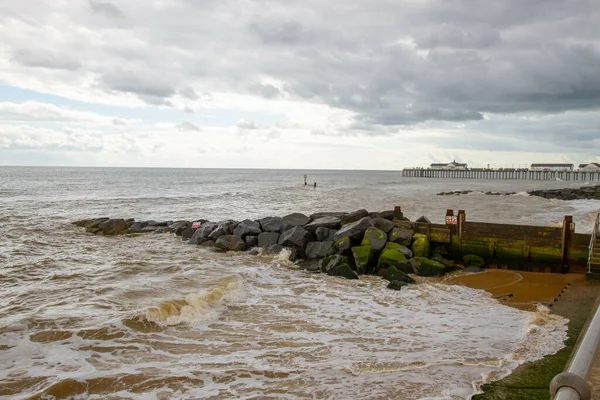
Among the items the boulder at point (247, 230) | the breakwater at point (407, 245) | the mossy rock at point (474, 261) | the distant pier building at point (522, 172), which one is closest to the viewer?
the breakwater at point (407, 245)

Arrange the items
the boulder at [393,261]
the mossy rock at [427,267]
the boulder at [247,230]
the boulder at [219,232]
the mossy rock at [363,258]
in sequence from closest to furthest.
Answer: the mossy rock at [427,267] < the boulder at [393,261] < the mossy rock at [363,258] < the boulder at [247,230] < the boulder at [219,232]

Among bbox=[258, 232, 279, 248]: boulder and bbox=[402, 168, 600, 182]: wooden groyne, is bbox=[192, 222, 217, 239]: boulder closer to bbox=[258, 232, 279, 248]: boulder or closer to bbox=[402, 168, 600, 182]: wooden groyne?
bbox=[258, 232, 279, 248]: boulder

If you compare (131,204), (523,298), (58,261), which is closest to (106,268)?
(58,261)

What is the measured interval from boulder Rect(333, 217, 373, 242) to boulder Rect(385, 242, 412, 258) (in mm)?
1373

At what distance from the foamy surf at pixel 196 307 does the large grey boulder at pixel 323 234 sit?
5.99 meters

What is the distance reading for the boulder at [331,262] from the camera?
14266 millimetres

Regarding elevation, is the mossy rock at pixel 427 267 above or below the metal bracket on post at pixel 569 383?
below

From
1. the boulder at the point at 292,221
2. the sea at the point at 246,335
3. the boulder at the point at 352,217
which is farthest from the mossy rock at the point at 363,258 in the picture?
the boulder at the point at 292,221

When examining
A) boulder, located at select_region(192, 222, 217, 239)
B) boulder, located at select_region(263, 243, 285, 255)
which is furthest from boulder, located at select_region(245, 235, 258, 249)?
boulder, located at select_region(192, 222, 217, 239)

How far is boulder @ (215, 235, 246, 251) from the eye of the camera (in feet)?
60.1

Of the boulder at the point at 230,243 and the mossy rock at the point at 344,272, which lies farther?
the boulder at the point at 230,243

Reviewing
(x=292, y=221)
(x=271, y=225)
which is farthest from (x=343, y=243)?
(x=271, y=225)

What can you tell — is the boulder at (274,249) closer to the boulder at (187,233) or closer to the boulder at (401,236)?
the boulder at (401,236)

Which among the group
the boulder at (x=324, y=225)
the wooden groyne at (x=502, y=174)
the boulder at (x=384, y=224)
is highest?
the wooden groyne at (x=502, y=174)
